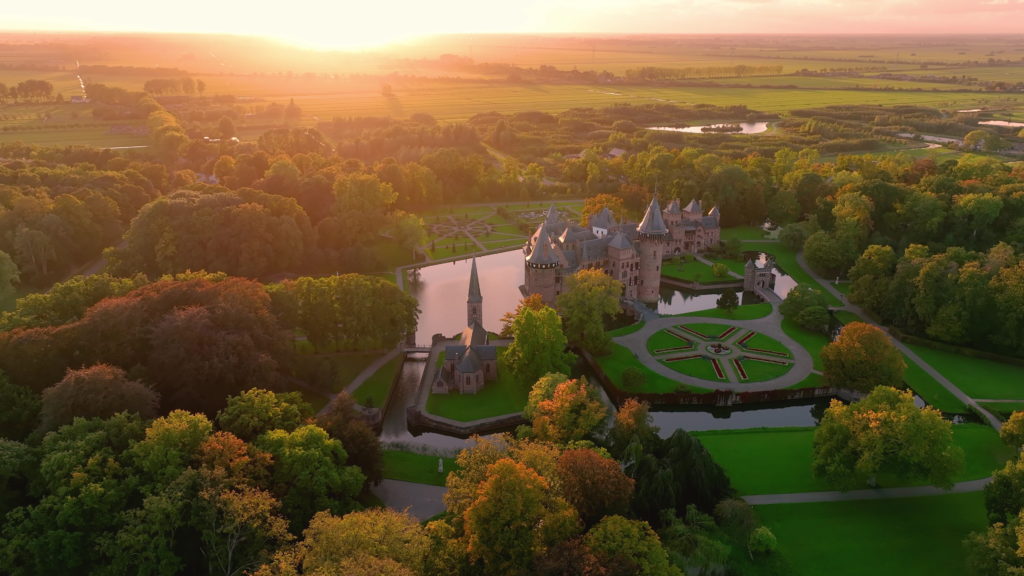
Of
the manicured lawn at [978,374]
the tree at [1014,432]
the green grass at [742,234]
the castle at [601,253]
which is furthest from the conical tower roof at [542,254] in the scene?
the green grass at [742,234]

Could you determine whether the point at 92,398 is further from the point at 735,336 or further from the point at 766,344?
the point at 766,344

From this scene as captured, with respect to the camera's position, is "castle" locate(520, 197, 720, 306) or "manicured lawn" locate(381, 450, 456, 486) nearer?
"manicured lawn" locate(381, 450, 456, 486)

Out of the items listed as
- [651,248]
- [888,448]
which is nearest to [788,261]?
[651,248]

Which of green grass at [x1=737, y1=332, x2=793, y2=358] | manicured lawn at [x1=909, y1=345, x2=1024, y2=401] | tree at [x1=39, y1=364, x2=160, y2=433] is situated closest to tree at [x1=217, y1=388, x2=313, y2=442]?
tree at [x1=39, y1=364, x2=160, y2=433]

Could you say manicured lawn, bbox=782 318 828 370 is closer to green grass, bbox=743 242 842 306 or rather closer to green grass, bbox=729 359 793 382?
green grass, bbox=729 359 793 382

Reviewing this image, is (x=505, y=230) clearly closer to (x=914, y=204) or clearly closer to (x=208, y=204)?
(x=208, y=204)

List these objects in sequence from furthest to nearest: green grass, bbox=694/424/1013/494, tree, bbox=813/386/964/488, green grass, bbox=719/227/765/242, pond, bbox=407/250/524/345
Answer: green grass, bbox=719/227/765/242 < pond, bbox=407/250/524/345 < green grass, bbox=694/424/1013/494 < tree, bbox=813/386/964/488
